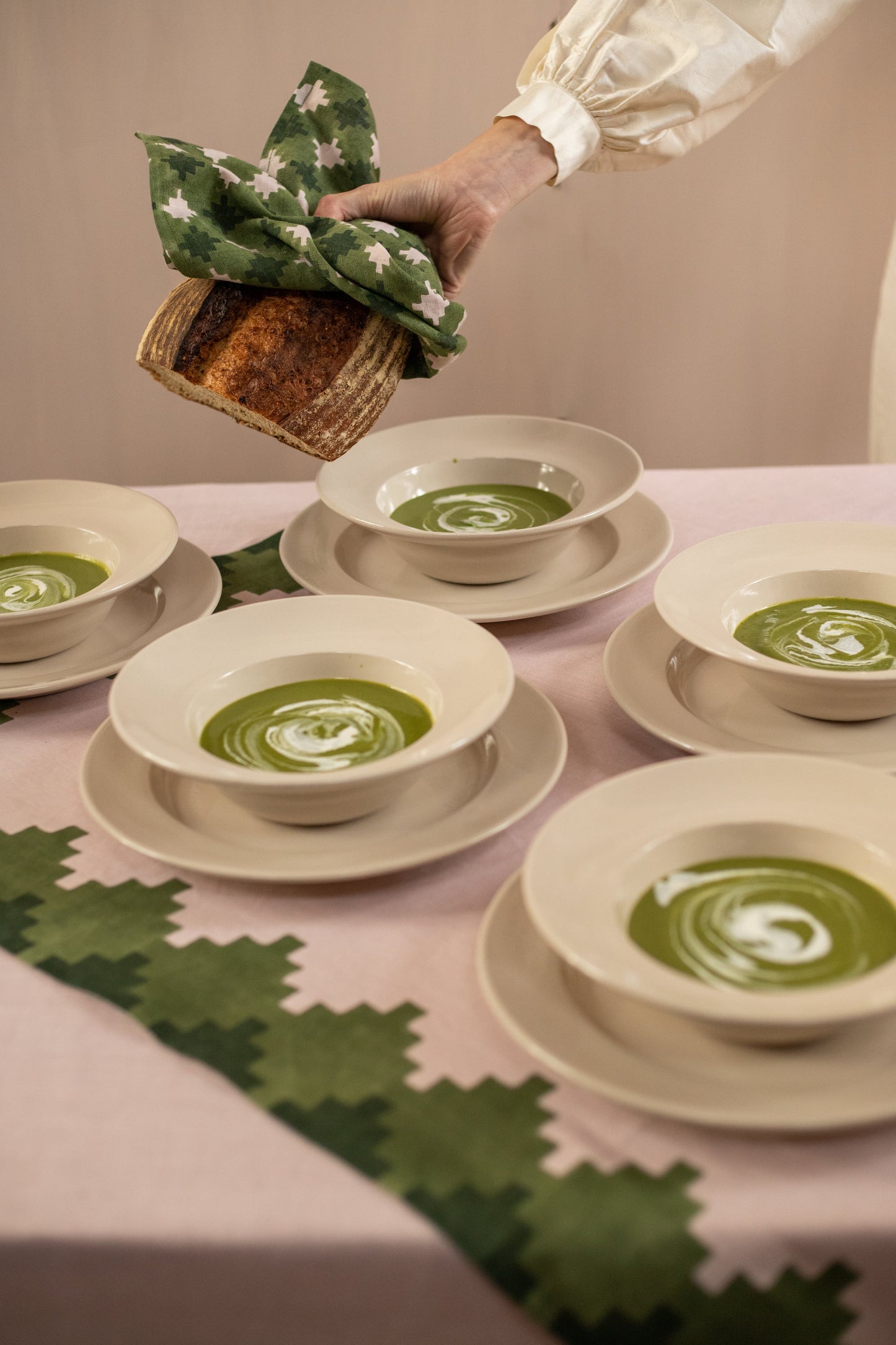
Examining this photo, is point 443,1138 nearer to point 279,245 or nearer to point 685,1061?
point 685,1061

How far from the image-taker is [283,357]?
1072mm

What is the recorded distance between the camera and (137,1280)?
23.5 inches

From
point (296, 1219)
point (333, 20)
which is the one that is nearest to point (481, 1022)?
point (296, 1219)

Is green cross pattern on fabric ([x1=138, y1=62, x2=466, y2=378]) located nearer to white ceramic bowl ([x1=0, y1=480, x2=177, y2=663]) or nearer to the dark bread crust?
the dark bread crust

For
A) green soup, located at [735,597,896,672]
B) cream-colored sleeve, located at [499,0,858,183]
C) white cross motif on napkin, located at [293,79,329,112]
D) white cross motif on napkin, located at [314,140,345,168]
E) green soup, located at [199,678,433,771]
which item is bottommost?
green soup, located at [199,678,433,771]

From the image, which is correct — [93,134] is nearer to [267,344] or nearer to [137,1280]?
[267,344]

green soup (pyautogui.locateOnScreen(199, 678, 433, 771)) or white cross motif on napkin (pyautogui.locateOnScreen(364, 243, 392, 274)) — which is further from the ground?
white cross motif on napkin (pyautogui.locateOnScreen(364, 243, 392, 274))

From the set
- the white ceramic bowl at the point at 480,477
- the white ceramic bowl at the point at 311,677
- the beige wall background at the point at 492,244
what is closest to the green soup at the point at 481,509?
the white ceramic bowl at the point at 480,477

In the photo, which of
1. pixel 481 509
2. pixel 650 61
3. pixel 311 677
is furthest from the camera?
pixel 650 61

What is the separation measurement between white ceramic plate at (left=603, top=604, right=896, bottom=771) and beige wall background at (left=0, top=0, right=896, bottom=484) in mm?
2259

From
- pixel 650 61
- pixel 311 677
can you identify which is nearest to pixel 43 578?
pixel 311 677

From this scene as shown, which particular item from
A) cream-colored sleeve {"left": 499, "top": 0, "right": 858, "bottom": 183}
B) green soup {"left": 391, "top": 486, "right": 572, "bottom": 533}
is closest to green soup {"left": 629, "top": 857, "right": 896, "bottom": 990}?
green soup {"left": 391, "top": 486, "right": 572, "bottom": 533}

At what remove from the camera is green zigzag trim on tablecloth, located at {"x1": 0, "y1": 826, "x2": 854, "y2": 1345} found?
1.79ft

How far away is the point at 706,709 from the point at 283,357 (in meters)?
Result: 0.51
